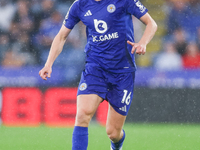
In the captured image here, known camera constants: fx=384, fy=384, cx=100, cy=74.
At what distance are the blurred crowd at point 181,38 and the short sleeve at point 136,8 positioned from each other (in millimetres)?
4098

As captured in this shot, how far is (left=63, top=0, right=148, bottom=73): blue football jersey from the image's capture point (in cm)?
359

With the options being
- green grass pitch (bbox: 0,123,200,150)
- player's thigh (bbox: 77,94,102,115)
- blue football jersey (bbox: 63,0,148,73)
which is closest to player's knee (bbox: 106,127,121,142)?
player's thigh (bbox: 77,94,102,115)

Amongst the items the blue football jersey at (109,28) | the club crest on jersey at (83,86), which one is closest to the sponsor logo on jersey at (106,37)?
the blue football jersey at (109,28)

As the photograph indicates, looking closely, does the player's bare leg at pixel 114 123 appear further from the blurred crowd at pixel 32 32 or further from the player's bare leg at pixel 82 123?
the blurred crowd at pixel 32 32

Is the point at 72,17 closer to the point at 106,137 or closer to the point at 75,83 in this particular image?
the point at 106,137

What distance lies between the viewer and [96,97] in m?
3.49

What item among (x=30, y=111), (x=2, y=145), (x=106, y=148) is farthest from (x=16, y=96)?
(x=106, y=148)

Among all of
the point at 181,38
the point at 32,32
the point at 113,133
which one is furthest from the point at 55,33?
the point at 113,133

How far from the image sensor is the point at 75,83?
24.1ft

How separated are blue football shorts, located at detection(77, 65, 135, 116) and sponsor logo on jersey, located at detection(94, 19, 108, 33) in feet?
1.15

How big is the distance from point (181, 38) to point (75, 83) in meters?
2.66

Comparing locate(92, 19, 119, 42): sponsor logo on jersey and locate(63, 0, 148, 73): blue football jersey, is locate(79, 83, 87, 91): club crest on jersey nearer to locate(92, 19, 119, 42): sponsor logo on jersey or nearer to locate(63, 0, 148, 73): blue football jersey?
locate(63, 0, 148, 73): blue football jersey

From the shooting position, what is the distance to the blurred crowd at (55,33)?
7.96 m

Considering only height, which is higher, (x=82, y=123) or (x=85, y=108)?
(x=85, y=108)
